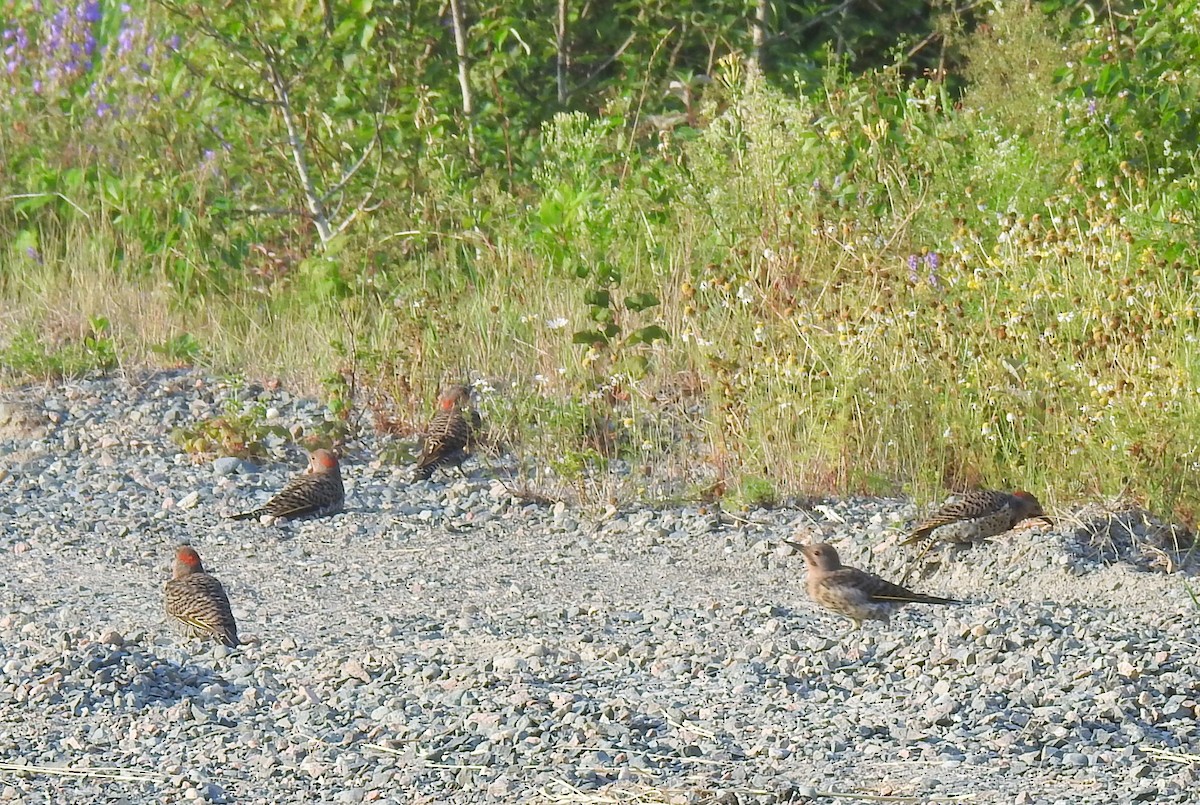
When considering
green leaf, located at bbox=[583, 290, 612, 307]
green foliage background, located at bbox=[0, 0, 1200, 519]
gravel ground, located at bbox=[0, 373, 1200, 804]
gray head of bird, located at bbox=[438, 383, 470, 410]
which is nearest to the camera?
gravel ground, located at bbox=[0, 373, 1200, 804]

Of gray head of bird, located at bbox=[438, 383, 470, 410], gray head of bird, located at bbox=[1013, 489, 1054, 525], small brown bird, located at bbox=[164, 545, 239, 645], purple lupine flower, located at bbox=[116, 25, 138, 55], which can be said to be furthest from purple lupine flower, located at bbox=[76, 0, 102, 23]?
gray head of bird, located at bbox=[1013, 489, 1054, 525]

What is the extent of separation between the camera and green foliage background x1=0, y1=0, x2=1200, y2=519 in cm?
750

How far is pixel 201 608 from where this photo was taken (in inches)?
227

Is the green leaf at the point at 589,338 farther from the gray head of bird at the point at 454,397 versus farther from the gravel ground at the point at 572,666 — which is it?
the gravel ground at the point at 572,666

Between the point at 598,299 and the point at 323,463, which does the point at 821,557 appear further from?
the point at 323,463

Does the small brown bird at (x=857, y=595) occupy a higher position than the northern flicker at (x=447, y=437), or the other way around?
the northern flicker at (x=447, y=437)

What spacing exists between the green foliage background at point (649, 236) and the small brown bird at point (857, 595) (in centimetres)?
137

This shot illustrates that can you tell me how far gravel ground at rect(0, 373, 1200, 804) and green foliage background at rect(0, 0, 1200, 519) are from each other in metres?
0.49

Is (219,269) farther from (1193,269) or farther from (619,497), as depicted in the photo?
(1193,269)

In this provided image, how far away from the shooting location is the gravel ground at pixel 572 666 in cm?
444

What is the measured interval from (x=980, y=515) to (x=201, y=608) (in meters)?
2.84

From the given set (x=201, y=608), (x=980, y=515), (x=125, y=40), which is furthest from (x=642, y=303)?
(x=125, y=40)

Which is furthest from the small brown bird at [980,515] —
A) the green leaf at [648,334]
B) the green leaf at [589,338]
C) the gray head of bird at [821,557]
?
the green leaf at [589,338]

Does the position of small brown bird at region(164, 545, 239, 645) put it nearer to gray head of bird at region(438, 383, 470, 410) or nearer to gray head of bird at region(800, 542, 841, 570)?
gray head of bird at region(800, 542, 841, 570)
